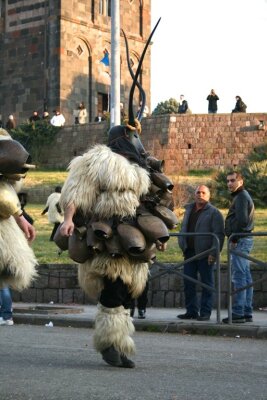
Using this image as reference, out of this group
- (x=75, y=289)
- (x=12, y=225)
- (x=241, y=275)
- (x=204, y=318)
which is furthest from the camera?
(x=75, y=289)

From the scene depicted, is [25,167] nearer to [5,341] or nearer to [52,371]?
[52,371]

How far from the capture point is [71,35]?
5672cm

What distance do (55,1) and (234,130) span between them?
570 inches

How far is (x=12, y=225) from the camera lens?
711 cm

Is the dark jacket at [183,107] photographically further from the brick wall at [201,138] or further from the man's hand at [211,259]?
the man's hand at [211,259]

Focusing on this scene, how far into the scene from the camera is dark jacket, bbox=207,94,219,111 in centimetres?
4916

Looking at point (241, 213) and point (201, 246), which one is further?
point (201, 246)

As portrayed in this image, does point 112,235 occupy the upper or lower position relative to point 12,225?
lower

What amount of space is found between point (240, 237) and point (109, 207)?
16.7 ft

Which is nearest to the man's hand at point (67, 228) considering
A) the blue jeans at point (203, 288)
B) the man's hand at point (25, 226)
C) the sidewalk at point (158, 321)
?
the man's hand at point (25, 226)

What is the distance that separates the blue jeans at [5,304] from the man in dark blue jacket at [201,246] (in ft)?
7.16

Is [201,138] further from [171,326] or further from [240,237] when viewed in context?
[171,326]

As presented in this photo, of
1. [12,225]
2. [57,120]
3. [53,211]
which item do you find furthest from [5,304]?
[57,120]

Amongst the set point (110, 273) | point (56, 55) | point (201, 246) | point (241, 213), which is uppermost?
point (56, 55)
